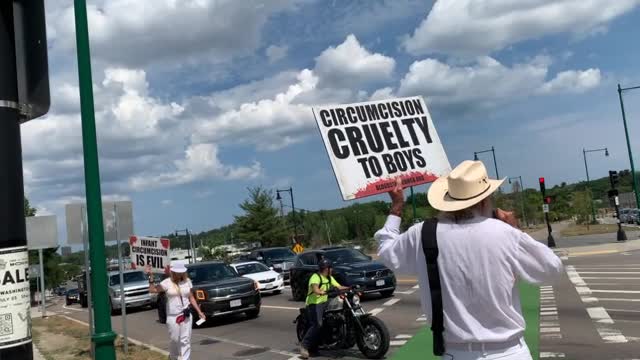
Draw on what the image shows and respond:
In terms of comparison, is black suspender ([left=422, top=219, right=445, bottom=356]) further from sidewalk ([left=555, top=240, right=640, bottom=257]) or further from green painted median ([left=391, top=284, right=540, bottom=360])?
sidewalk ([left=555, top=240, right=640, bottom=257])

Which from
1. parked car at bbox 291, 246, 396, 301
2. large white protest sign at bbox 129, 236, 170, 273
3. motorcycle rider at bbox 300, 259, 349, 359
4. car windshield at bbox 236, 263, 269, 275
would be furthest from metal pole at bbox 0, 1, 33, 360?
car windshield at bbox 236, 263, 269, 275

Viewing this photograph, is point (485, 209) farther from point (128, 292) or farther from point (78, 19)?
point (128, 292)

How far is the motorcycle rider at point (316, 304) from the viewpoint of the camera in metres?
10.6

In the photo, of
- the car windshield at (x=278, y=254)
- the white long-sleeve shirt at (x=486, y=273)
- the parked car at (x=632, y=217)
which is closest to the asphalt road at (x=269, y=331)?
the white long-sleeve shirt at (x=486, y=273)

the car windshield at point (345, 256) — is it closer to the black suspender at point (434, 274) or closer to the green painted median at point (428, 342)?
the green painted median at point (428, 342)

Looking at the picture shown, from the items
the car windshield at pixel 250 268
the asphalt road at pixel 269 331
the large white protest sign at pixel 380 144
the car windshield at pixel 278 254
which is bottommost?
the asphalt road at pixel 269 331

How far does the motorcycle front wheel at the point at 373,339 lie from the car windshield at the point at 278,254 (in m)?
19.9

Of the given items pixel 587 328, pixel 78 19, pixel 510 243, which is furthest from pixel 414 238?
pixel 587 328

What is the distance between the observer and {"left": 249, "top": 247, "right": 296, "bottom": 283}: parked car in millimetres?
29019

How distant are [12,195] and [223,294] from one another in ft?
44.2

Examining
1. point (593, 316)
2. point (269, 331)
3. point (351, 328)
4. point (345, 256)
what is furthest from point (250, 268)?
point (593, 316)

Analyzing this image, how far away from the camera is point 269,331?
14.7 m

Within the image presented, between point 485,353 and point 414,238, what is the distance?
0.65m

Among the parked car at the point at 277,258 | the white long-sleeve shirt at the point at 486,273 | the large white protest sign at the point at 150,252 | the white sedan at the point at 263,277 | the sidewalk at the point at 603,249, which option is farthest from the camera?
the sidewalk at the point at 603,249
